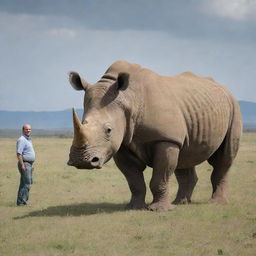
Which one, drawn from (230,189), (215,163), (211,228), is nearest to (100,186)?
(230,189)

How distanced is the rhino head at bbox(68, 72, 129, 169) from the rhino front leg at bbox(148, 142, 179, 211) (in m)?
0.88

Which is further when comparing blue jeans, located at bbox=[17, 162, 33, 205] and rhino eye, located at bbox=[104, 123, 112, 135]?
blue jeans, located at bbox=[17, 162, 33, 205]

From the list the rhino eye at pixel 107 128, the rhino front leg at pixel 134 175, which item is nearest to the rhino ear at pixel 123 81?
the rhino eye at pixel 107 128

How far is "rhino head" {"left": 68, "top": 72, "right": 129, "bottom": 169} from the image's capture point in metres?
10.2

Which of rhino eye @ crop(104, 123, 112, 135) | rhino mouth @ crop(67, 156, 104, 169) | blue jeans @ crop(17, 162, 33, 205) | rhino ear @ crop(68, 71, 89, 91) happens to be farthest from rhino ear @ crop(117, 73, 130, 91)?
blue jeans @ crop(17, 162, 33, 205)

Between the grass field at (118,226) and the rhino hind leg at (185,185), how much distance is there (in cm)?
27

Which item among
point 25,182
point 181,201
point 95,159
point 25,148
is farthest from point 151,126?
point 25,182

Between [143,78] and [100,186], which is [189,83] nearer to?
[143,78]

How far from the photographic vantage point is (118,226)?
10.2 metres

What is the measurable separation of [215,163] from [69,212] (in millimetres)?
3496

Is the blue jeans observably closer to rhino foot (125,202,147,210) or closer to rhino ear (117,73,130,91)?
rhino foot (125,202,147,210)

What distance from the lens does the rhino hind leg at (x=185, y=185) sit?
43.4 feet

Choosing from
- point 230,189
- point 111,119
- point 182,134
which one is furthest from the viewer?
point 230,189

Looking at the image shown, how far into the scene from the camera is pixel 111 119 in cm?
1084
